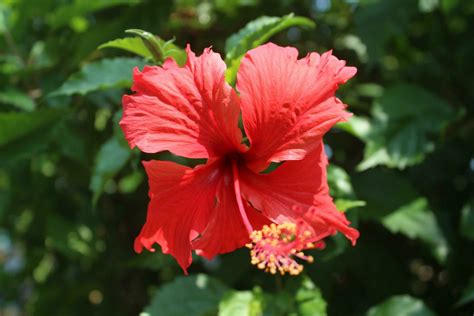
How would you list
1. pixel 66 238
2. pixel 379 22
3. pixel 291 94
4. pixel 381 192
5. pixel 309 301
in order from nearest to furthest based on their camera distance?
pixel 291 94 → pixel 309 301 → pixel 381 192 → pixel 379 22 → pixel 66 238

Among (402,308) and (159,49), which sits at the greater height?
(159,49)

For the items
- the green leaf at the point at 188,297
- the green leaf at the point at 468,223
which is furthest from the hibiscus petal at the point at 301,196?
the green leaf at the point at 468,223

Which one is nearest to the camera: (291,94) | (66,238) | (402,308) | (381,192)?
(291,94)

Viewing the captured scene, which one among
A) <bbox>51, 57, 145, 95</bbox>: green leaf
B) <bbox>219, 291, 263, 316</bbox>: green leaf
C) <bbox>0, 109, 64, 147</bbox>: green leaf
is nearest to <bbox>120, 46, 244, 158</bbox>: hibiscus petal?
<bbox>51, 57, 145, 95</bbox>: green leaf

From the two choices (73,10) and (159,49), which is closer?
(159,49)

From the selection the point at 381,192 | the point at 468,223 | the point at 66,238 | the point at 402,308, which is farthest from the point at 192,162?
the point at 66,238

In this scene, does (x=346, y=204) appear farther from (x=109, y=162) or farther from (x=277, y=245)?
(x=109, y=162)

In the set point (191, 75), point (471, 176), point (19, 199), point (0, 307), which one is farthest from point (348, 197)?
point (0, 307)
